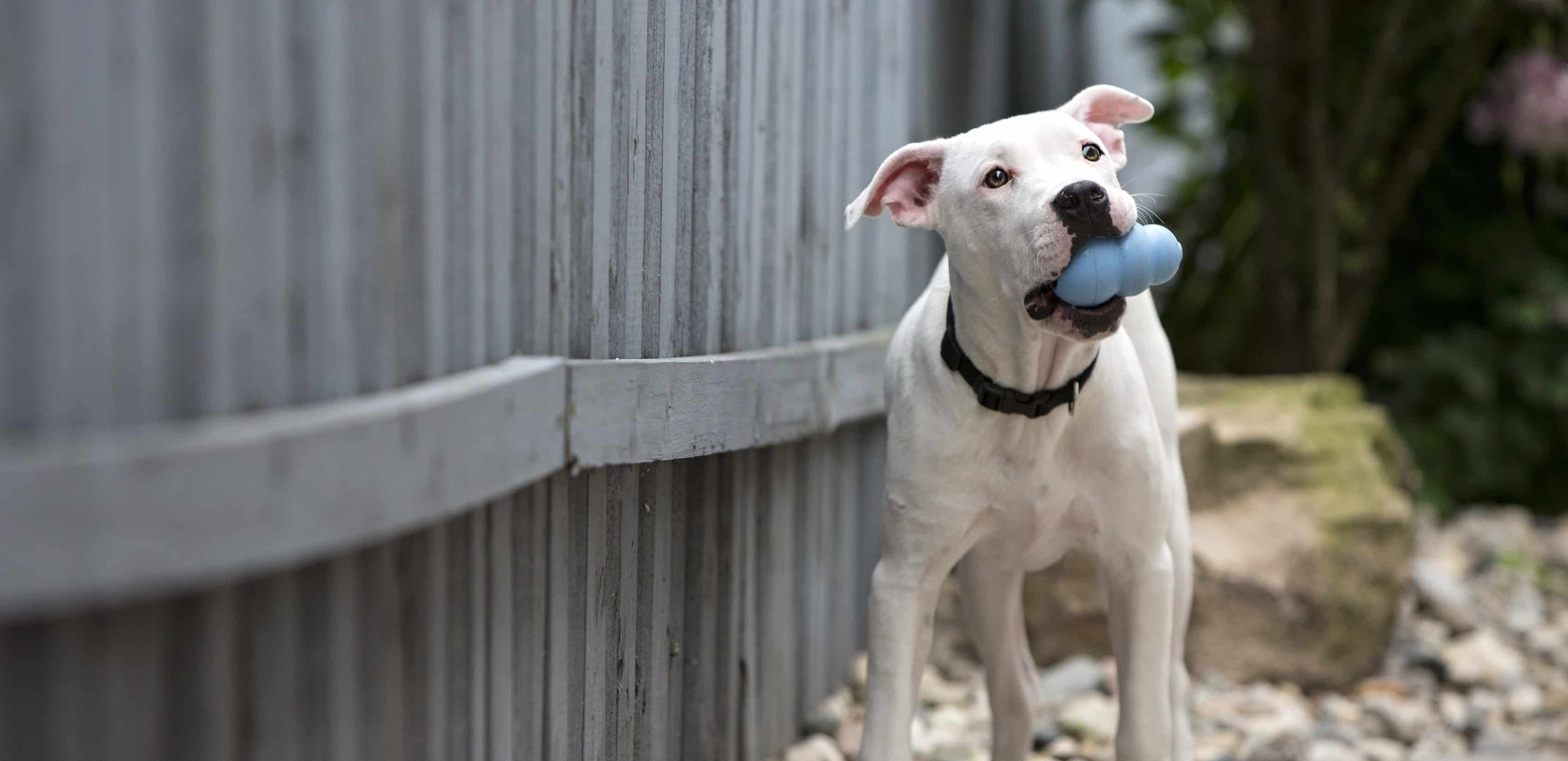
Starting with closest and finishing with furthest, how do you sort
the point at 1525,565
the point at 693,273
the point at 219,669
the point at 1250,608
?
the point at 219,669, the point at 693,273, the point at 1250,608, the point at 1525,565

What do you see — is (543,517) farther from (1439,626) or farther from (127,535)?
(1439,626)

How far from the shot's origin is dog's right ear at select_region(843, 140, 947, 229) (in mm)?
3297

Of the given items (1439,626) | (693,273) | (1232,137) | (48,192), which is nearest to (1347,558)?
(1439,626)

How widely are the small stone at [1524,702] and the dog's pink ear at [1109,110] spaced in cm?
280

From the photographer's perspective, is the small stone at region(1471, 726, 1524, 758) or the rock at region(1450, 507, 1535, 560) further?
the rock at region(1450, 507, 1535, 560)

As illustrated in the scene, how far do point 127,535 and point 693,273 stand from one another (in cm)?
189

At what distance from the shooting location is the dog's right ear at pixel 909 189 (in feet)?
10.8

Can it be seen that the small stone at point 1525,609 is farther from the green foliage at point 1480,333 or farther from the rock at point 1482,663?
the green foliage at point 1480,333

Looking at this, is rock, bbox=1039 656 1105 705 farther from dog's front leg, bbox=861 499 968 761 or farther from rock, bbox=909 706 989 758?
dog's front leg, bbox=861 499 968 761

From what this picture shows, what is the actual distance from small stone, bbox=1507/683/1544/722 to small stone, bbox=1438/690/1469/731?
0.47 ft

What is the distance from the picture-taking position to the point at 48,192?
182cm

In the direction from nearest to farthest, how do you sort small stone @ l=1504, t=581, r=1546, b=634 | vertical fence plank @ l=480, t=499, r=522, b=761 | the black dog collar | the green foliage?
1. vertical fence plank @ l=480, t=499, r=522, b=761
2. the black dog collar
3. small stone @ l=1504, t=581, r=1546, b=634
4. the green foliage

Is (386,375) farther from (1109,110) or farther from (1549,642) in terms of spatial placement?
(1549,642)

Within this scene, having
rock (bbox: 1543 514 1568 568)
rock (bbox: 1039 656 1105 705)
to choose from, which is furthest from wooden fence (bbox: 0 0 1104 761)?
rock (bbox: 1543 514 1568 568)
